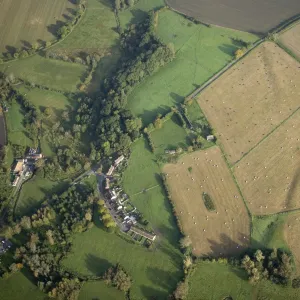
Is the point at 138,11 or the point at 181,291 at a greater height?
the point at 138,11

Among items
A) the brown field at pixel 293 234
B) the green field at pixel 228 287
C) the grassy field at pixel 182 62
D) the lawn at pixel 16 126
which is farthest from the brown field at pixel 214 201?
the lawn at pixel 16 126

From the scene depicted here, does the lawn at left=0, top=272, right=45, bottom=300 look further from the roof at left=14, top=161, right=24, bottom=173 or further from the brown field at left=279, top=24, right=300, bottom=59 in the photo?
the brown field at left=279, top=24, right=300, bottom=59

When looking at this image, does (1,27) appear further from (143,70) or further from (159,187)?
(159,187)

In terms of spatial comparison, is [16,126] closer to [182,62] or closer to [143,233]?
[143,233]

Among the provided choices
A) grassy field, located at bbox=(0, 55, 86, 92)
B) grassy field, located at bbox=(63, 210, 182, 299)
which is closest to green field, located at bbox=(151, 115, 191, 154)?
grassy field, located at bbox=(63, 210, 182, 299)

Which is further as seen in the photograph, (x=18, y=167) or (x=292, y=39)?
(x=292, y=39)

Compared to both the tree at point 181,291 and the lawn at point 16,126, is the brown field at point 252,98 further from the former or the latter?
the lawn at point 16,126

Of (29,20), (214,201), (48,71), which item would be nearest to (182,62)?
(48,71)
